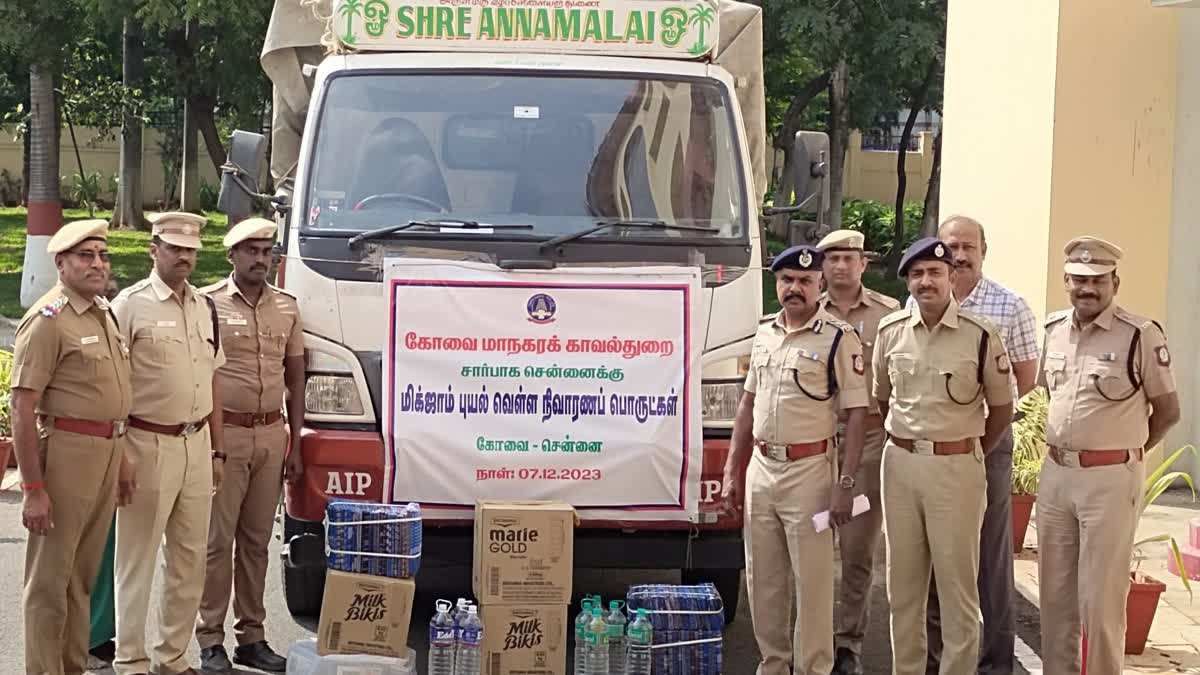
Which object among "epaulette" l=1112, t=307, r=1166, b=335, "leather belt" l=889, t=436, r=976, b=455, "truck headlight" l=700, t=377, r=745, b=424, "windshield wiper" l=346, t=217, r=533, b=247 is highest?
"windshield wiper" l=346, t=217, r=533, b=247

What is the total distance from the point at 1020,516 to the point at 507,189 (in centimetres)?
386

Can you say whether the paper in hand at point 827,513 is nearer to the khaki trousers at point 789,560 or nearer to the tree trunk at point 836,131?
the khaki trousers at point 789,560

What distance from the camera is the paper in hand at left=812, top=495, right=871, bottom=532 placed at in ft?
19.8

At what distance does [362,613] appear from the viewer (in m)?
6.10

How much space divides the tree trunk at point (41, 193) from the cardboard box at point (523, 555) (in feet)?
41.4

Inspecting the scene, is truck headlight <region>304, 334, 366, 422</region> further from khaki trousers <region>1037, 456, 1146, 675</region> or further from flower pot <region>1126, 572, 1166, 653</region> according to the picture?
→ flower pot <region>1126, 572, 1166, 653</region>

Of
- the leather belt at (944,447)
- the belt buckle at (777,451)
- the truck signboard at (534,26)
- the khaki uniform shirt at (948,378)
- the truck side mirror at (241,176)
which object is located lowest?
the belt buckle at (777,451)

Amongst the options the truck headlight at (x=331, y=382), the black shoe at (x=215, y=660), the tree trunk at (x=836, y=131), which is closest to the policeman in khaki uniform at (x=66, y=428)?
the black shoe at (x=215, y=660)

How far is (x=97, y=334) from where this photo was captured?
5797 millimetres

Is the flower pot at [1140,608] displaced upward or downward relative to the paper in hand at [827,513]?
downward

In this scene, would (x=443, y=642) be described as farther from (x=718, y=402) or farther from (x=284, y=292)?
(x=284, y=292)

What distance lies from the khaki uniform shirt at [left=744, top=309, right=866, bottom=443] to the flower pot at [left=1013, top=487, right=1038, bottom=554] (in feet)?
10.2

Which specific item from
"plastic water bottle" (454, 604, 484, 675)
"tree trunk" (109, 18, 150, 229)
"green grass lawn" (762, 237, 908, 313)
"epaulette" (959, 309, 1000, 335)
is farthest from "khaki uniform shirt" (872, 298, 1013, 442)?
"tree trunk" (109, 18, 150, 229)

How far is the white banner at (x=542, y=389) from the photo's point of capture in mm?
6445
